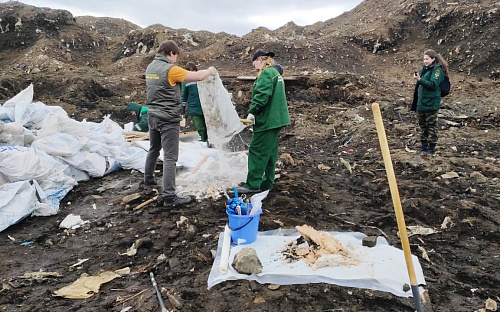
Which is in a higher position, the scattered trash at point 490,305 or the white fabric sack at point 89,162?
the white fabric sack at point 89,162

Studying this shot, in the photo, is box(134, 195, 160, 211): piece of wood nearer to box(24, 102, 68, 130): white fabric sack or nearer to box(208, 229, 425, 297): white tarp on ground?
box(208, 229, 425, 297): white tarp on ground

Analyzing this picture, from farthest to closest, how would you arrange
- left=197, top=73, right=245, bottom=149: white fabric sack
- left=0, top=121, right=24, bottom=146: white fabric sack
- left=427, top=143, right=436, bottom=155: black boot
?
left=427, top=143, right=436, bottom=155: black boot, left=0, top=121, right=24, bottom=146: white fabric sack, left=197, top=73, right=245, bottom=149: white fabric sack

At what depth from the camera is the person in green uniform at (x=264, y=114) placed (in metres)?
4.06

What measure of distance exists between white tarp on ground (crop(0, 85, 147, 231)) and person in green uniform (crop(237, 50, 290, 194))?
195 cm

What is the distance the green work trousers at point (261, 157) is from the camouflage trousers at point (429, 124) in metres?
2.78

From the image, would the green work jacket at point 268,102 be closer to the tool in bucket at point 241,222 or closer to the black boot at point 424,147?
the tool in bucket at point 241,222

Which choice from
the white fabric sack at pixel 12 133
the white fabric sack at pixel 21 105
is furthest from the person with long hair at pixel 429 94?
the white fabric sack at pixel 21 105

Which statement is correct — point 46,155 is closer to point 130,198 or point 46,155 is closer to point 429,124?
point 130,198

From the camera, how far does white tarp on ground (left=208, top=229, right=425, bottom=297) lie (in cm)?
258

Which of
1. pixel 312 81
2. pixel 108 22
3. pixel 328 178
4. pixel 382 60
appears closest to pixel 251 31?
pixel 382 60

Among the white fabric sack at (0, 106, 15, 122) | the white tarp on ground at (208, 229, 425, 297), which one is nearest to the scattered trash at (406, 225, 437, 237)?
the white tarp on ground at (208, 229, 425, 297)

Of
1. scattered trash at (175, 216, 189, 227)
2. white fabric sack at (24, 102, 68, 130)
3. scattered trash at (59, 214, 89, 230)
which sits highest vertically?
white fabric sack at (24, 102, 68, 130)

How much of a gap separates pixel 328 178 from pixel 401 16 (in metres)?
13.6

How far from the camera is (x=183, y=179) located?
15.7 ft
